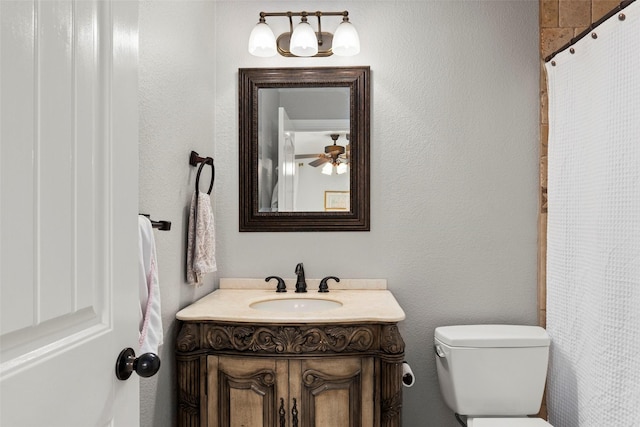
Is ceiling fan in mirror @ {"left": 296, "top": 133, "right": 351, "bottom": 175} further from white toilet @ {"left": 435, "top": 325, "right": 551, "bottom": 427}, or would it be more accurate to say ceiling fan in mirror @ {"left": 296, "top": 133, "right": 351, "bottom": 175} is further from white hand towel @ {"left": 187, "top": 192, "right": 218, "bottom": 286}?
white toilet @ {"left": 435, "top": 325, "right": 551, "bottom": 427}

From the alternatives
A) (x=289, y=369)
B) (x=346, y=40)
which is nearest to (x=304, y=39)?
(x=346, y=40)

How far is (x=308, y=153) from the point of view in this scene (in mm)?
2326

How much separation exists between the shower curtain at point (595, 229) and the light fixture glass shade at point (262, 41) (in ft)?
4.20

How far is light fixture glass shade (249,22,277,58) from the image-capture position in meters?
2.18

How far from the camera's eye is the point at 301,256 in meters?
2.35

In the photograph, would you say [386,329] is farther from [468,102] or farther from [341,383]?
[468,102]

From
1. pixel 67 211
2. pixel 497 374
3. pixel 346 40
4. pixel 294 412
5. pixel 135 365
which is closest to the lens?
pixel 67 211

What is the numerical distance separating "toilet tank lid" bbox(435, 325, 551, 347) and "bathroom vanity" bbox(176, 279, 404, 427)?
1.42 feet

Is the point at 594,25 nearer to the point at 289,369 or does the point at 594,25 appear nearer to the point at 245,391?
the point at 289,369

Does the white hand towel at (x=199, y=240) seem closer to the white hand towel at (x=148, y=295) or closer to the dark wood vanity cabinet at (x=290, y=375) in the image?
the dark wood vanity cabinet at (x=290, y=375)

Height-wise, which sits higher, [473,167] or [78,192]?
[473,167]

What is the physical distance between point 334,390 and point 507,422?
0.75 m

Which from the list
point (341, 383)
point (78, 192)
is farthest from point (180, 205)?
point (78, 192)

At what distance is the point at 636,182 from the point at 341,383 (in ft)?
4.00
